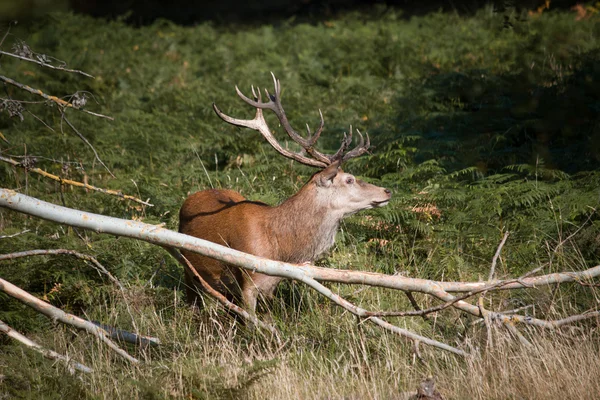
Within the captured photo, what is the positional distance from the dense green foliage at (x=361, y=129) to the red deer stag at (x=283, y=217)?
Answer: 1.13 feet

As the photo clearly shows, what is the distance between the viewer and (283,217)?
6.34m

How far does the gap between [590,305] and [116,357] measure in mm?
3451

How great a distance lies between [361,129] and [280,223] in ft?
13.4

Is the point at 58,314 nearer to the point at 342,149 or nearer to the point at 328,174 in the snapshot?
the point at 328,174

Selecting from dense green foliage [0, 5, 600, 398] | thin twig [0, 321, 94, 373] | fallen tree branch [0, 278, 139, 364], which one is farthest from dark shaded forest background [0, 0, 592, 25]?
thin twig [0, 321, 94, 373]

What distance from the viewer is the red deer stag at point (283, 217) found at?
6191mm

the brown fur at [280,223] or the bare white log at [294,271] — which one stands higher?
the bare white log at [294,271]

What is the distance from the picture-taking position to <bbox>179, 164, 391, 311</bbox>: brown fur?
618cm

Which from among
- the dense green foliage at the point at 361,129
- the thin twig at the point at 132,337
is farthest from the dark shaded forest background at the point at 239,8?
the thin twig at the point at 132,337

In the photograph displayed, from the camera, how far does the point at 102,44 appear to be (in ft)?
49.9

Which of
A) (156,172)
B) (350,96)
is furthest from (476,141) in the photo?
(156,172)

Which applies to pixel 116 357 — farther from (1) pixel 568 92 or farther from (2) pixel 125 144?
(1) pixel 568 92

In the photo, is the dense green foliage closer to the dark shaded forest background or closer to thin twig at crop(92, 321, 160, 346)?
Answer: thin twig at crop(92, 321, 160, 346)

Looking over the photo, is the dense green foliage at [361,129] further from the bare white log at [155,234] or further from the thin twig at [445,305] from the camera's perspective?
the thin twig at [445,305]
